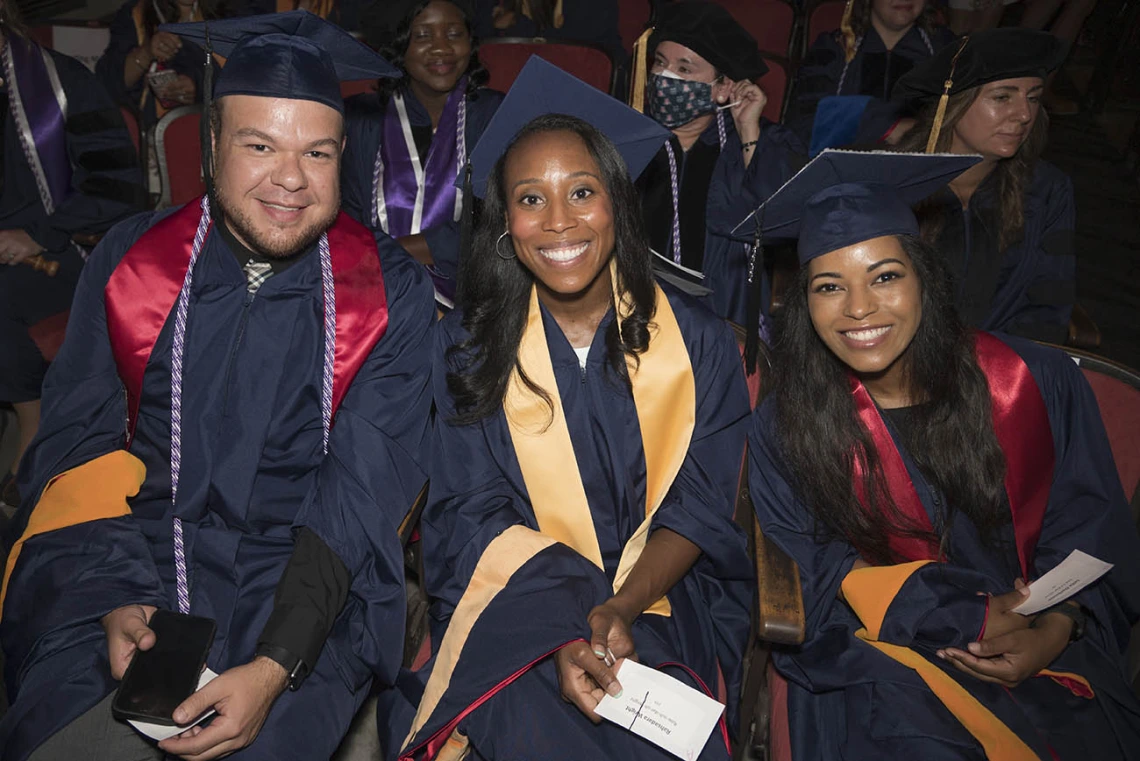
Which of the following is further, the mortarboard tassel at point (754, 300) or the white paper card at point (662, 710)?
the mortarboard tassel at point (754, 300)

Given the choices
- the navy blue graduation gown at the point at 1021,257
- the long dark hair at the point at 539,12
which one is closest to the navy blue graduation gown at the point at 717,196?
the navy blue graduation gown at the point at 1021,257

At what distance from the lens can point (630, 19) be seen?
562 cm

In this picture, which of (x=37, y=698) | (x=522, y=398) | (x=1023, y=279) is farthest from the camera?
(x=1023, y=279)

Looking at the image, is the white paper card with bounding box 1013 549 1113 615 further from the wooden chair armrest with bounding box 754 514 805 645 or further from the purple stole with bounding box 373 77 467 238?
the purple stole with bounding box 373 77 467 238

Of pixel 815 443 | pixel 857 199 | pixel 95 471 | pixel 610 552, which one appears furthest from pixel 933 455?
pixel 95 471

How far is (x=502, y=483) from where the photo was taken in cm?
224

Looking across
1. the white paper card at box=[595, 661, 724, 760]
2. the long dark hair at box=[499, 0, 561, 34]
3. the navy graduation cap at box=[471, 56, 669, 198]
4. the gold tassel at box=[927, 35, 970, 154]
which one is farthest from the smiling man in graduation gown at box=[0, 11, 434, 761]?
the long dark hair at box=[499, 0, 561, 34]

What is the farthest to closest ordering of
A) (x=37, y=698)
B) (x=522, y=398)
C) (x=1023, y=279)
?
(x=1023, y=279) → (x=522, y=398) → (x=37, y=698)

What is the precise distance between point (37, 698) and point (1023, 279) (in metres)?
3.14

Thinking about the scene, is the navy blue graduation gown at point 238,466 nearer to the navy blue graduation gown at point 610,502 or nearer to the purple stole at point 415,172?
the navy blue graduation gown at point 610,502

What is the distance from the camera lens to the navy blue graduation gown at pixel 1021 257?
3.03 m

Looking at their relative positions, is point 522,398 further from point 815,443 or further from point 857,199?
point 857,199

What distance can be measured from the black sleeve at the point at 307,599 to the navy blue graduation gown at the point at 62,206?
188 cm

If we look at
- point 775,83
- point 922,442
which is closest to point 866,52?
point 775,83
